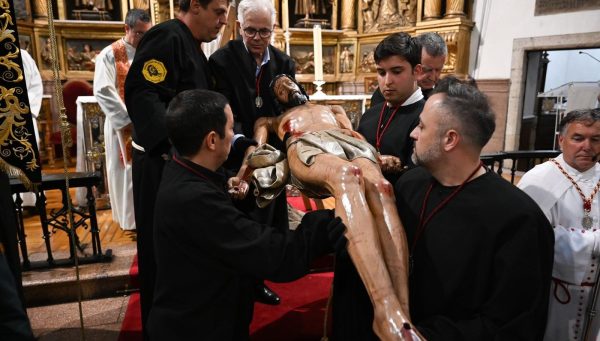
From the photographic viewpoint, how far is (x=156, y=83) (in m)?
2.00

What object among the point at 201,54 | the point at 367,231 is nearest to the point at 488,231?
the point at 367,231

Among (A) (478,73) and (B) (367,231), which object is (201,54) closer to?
(B) (367,231)

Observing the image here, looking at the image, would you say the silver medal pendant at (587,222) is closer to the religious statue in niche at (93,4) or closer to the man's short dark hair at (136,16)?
the man's short dark hair at (136,16)

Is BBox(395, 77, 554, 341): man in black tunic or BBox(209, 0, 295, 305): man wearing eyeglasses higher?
BBox(209, 0, 295, 305): man wearing eyeglasses

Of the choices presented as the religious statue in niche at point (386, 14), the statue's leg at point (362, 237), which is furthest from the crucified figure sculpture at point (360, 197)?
the religious statue in niche at point (386, 14)

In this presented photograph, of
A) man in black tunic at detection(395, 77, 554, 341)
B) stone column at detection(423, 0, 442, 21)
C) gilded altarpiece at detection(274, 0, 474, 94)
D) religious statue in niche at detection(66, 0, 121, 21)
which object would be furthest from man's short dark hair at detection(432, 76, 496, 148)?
religious statue in niche at detection(66, 0, 121, 21)

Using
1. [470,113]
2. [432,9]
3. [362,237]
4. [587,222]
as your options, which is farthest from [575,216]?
[432,9]

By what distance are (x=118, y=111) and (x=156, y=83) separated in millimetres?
2220

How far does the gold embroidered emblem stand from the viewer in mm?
1984

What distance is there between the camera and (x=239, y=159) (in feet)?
7.80

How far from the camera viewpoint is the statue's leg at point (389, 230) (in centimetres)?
139

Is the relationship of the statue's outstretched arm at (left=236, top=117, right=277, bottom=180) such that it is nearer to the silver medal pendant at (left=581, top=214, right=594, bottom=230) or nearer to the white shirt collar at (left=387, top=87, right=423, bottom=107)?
the white shirt collar at (left=387, top=87, right=423, bottom=107)

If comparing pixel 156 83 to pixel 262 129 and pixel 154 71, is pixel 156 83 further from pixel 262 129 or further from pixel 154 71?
pixel 262 129

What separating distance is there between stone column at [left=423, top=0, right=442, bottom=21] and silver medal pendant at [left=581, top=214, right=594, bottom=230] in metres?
6.24
